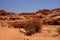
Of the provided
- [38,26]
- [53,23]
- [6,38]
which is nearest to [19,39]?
[6,38]

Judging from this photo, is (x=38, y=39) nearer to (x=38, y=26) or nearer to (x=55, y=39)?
(x=55, y=39)

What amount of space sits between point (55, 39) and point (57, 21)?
19105 mm

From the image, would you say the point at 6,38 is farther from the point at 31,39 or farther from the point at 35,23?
the point at 35,23

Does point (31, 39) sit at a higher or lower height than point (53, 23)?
higher

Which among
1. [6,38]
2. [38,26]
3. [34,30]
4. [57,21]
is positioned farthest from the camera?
[57,21]

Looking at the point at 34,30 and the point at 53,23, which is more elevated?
the point at 34,30

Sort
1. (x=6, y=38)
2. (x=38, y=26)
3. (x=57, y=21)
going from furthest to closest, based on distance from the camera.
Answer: (x=57, y=21), (x=38, y=26), (x=6, y=38)

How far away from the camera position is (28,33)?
53.4ft

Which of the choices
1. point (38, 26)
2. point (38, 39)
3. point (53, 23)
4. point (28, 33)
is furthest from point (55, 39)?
point (53, 23)

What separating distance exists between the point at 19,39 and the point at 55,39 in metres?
3.62

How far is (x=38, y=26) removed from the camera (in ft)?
61.5

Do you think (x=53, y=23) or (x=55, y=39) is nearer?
(x=55, y=39)

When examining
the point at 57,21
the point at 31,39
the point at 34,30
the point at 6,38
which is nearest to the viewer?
the point at 6,38

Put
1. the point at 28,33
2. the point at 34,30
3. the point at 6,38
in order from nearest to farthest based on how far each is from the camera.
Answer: the point at 6,38, the point at 28,33, the point at 34,30
